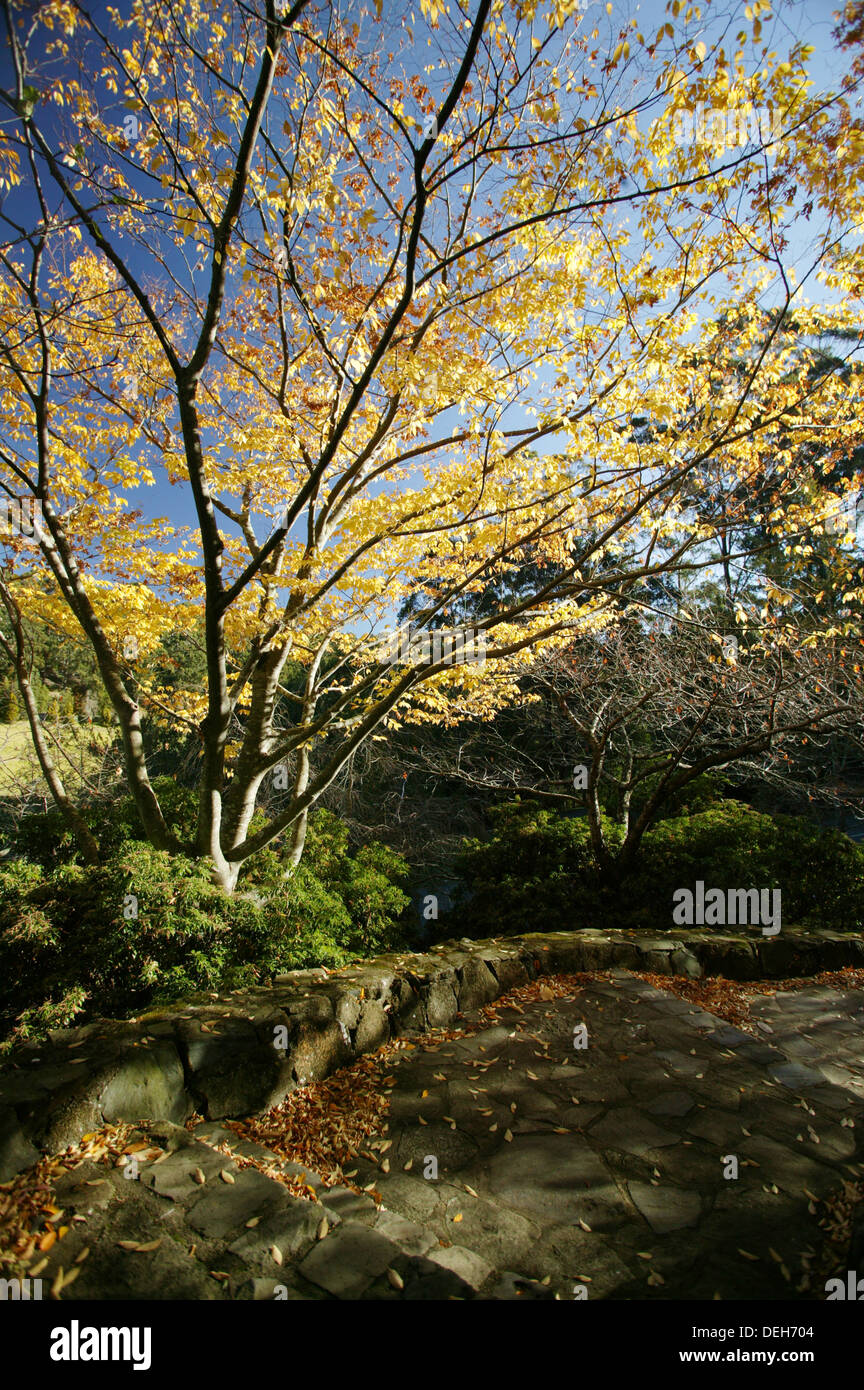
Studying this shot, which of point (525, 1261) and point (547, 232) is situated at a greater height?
point (547, 232)

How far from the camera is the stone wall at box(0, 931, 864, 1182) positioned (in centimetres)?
240

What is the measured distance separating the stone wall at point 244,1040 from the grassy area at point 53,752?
771 cm

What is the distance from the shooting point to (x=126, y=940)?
3754 millimetres

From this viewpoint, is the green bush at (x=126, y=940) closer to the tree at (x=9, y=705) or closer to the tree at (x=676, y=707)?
the tree at (x=676, y=707)

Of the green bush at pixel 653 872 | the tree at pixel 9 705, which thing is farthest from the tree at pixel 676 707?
the tree at pixel 9 705

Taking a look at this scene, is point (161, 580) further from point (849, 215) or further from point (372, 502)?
point (849, 215)

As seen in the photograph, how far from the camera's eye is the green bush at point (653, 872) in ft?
22.5

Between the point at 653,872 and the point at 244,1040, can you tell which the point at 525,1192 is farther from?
the point at 653,872

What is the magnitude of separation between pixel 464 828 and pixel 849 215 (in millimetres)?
9984

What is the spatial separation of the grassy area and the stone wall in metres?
7.71

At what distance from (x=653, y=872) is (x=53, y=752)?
484 inches

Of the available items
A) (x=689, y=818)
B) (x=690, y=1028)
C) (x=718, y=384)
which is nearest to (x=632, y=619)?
(x=689, y=818)

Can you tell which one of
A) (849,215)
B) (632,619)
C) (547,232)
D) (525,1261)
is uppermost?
(547,232)

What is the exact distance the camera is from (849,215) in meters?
3.45
